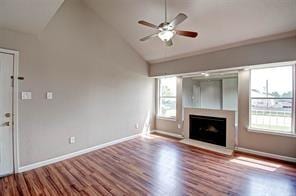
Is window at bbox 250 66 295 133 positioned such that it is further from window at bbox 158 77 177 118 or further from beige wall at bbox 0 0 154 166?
beige wall at bbox 0 0 154 166


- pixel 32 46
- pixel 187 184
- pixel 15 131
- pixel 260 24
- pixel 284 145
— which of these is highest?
pixel 260 24

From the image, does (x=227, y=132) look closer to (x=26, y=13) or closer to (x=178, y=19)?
(x=178, y=19)

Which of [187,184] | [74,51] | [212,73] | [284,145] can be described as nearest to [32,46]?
[74,51]

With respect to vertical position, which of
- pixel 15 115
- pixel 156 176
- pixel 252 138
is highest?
pixel 15 115

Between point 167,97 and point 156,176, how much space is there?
3.52 metres

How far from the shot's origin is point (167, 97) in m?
6.15

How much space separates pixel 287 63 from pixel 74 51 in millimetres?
4627

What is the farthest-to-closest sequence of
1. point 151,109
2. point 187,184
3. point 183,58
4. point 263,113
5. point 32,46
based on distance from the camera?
point 151,109 < point 183,58 < point 263,113 < point 32,46 < point 187,184

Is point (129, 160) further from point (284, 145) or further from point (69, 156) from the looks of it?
point (284, 145)

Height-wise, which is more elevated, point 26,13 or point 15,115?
A: point 26,13

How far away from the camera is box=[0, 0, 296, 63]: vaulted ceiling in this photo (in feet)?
8.78

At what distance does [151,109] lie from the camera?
246 inches

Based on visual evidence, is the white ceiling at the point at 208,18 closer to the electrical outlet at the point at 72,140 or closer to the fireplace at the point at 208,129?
the fireplace at the point at 208,129

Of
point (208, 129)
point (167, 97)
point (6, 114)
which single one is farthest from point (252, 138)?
point (6, 114)
